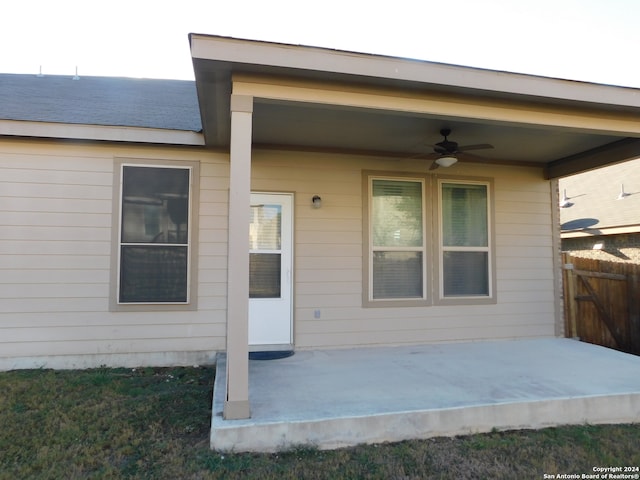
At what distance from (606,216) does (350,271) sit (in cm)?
795

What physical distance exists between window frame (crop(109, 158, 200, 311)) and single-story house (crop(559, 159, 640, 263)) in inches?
312

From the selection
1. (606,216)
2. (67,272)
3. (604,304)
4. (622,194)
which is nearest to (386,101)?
(67,272)

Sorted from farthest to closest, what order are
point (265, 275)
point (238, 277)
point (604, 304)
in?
point (604, 304) < point (265, 275) < point (238, 277)

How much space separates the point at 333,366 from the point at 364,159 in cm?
251

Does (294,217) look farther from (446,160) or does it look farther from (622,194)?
(622,194)

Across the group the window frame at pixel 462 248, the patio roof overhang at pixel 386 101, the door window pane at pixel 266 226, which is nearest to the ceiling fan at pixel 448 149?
the patio roof overhang at pixel 386 101

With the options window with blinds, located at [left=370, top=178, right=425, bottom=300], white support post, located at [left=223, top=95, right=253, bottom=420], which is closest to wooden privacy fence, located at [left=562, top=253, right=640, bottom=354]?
window with blinds, located at [left=370, top=178, right=425, bottom=300]

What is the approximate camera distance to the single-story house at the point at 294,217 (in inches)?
163

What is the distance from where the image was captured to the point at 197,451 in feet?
8.70

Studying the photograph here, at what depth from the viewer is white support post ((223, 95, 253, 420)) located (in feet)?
9.23

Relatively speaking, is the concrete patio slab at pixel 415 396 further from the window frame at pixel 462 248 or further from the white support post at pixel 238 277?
the window frame at pixel 462 248

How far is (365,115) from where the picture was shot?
157 inches

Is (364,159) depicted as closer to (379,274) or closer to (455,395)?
(379,274)

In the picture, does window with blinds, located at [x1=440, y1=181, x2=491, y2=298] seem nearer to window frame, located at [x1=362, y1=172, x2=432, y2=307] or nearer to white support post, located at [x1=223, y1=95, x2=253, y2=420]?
window frame, located at [x1=362, y1=172, x2=432, y2=307]
